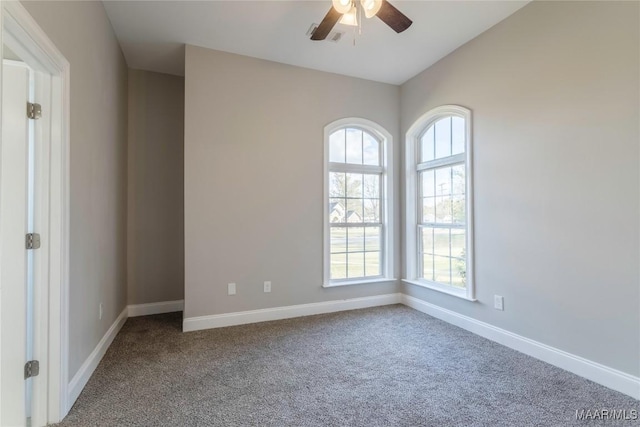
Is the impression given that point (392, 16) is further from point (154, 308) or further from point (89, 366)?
point (154, 308)

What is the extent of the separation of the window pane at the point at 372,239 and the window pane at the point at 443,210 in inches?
31.9

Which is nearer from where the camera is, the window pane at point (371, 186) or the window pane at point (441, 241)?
the window pane at point (441, 241)

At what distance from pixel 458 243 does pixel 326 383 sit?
2168mm

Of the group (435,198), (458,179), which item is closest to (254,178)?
(435,198)

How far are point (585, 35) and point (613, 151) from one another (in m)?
0.91

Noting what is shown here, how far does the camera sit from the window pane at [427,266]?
155 inches

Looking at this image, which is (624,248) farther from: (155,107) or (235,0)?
(155,107)

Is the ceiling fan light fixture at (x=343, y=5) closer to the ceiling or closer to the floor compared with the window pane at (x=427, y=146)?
closer to the ceiling

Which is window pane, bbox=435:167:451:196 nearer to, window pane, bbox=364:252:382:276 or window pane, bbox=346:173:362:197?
window pane, bbox=346:173:362:197

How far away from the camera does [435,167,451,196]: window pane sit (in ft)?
12.0

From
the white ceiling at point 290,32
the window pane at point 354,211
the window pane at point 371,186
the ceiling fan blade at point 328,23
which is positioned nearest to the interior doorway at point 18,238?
the white ceiling at point 290,32

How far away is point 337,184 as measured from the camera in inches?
159

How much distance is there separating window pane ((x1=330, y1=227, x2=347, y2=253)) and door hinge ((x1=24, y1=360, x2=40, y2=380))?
9.33ft

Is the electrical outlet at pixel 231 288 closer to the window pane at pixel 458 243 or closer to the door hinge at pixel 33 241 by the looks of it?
the door hinge at pixel 33 241
